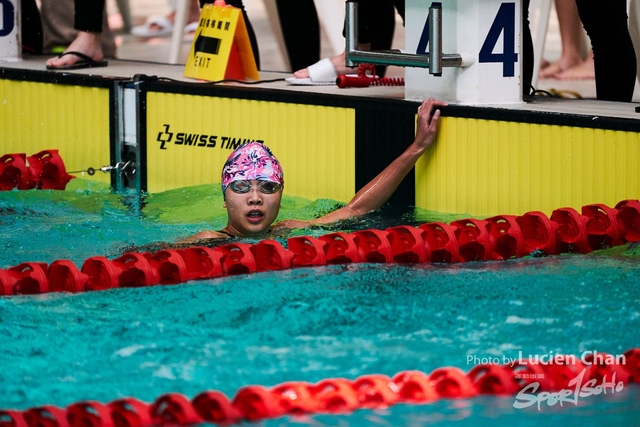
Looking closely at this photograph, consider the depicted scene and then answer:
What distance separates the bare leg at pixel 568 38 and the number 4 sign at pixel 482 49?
2800 mm

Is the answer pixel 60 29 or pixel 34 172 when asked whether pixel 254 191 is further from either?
pixel 60 29

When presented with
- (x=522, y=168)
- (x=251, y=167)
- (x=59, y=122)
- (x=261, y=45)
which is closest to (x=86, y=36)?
(x=59, y=122)

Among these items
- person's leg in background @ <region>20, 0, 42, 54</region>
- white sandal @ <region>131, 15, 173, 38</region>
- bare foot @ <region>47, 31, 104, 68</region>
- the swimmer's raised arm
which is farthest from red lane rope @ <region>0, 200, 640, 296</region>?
white sandal @ <region>131, 15, 173, 38</region>

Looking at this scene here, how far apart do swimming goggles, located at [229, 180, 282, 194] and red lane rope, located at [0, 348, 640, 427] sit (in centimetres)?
150

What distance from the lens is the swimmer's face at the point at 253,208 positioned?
3977mm

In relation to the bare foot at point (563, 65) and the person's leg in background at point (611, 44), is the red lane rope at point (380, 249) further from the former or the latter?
the bare foot at point (563, 65)

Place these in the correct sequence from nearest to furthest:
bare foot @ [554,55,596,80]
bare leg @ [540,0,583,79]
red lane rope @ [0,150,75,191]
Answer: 1. red lane rope @ [0,150,75,191]
2. bare leg @ [540,0,583,79]
3. bare foot @ [554,55,596,80]

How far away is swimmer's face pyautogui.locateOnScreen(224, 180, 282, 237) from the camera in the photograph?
13.0 feet

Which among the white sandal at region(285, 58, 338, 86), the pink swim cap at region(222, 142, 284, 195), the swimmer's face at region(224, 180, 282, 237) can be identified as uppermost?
the white sandal at region(285, 58, 338, 86)

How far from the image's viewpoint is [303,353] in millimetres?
2787

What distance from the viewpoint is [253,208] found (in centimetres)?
397

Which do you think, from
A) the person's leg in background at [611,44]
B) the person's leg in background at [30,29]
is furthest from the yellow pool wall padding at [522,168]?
the person's leg in background at [30,29]

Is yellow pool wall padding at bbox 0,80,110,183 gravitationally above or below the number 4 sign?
below

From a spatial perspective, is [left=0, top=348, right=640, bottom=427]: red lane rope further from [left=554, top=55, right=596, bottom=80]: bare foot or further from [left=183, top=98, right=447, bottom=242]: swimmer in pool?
[left=554, top=55, right=596, bottom=80]: bare foot
